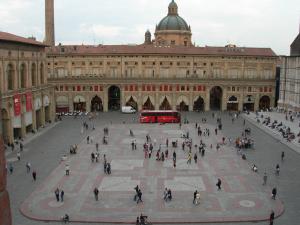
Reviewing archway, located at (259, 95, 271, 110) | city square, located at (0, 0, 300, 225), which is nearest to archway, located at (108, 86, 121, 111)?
city square, located at (0, 0, 300, 225)

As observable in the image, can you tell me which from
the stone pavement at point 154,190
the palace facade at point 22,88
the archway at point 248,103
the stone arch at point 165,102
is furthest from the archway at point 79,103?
the stone pavement at point 154,190

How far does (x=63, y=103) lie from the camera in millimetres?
85625

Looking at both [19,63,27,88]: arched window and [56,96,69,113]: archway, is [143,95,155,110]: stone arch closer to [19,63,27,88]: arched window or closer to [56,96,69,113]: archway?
[56,96,69,113]: archway

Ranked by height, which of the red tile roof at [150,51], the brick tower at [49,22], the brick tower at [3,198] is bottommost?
the brick tower at [3,198]

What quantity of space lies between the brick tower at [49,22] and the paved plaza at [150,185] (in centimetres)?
4858

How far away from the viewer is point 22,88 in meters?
55.7

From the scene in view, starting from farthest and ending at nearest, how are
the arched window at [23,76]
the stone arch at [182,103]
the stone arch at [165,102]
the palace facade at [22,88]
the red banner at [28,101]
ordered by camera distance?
the stone arch at [182,103], the stone arch at [165,102], the arched window at [23,76], the red banner at [28,101], the palace facade at [22,88]

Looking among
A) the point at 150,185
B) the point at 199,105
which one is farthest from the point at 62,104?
the point at 150,185

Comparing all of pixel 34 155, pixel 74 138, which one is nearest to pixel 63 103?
pixel 74 138

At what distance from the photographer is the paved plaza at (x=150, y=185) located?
87.9 ft

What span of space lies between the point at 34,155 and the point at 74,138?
10.8 meters

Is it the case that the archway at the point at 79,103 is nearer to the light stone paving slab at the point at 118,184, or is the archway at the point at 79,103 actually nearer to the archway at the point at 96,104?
the archway at the point at 96,104

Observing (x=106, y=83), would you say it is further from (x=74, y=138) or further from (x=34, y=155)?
(x=34, y=155)

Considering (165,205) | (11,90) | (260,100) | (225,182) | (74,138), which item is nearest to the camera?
(165,205)
